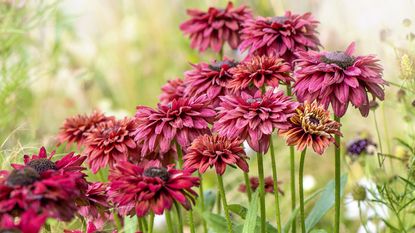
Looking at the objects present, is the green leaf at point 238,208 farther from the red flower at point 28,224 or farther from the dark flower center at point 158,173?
the red flower at point 28,224

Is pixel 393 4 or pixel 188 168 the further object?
pixel 393 4

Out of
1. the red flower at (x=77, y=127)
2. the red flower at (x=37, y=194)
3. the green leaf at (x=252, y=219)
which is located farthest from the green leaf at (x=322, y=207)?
the red flower at (x=37, y=194)

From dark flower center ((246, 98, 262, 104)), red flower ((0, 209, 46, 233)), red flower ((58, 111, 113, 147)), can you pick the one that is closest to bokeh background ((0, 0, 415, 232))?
red flower ((58, 111, 113, 147))

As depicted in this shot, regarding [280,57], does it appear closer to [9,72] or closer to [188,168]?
[188,168]

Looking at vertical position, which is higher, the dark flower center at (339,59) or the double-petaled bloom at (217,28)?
the double-petaled bloom at (217,28)

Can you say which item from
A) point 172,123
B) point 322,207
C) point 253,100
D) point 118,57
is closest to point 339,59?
point 253,100

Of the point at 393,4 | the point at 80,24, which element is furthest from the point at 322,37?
the point at 80,24

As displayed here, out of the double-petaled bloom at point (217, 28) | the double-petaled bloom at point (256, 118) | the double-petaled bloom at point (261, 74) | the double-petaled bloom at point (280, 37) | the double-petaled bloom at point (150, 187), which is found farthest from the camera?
the double-petaled bloom at point (217, 28)
